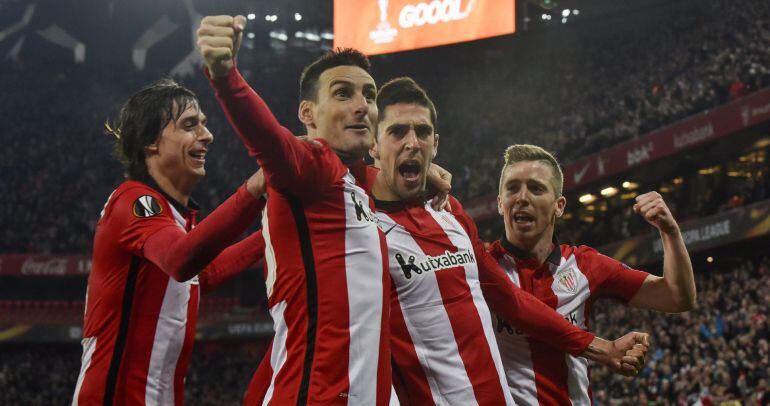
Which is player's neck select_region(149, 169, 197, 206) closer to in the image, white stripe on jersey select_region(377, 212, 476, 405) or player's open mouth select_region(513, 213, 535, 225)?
white stripe on jersey select_region(377, 212, 476, 405)

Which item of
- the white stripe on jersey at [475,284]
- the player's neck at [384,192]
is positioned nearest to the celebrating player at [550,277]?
the white stripe on jersey at [475,284]

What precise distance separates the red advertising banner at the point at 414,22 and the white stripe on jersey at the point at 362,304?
24.6 metres

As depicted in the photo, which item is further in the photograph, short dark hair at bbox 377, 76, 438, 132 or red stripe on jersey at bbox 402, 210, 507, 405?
short dark hair at bbox 377, 76, 438, 132

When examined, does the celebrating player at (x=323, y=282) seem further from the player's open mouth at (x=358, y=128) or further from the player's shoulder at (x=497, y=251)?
the player's shoulder at (x=497, y=251)

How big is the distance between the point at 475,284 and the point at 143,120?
1.71m

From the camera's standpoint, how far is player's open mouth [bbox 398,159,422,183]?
13.5 ft

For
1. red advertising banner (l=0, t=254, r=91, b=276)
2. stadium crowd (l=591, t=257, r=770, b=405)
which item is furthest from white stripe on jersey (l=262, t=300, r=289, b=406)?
red advertising banner (l=0, t=254, r=91, b=276)

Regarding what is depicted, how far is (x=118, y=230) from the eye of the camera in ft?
11.4

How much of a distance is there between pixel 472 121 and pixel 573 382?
94.0 ft

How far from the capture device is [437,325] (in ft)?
12.7

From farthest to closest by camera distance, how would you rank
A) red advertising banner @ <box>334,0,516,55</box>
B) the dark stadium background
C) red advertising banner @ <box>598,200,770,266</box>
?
red advertising banner @ <box>334,0,516,55</box>, red advertising banner @ <box>598,200,770,266</box>, the dark stadium background

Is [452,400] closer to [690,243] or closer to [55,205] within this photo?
[690,243]

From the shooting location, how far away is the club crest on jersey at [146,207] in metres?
3.48

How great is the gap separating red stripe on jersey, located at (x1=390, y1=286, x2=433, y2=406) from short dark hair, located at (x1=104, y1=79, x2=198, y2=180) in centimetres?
127
